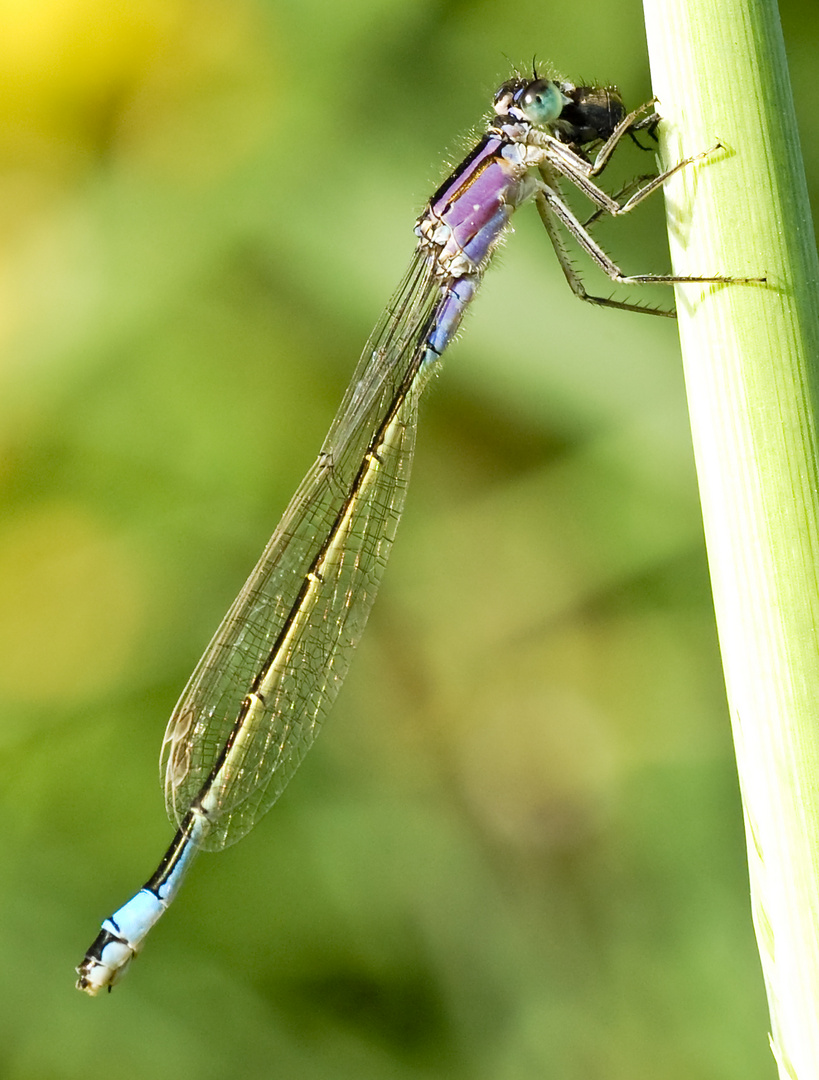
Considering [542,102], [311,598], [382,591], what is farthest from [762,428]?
[382,591]

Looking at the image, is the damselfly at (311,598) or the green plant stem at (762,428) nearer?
the green plant stem at (762,428)

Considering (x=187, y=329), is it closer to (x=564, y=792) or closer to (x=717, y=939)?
(x=564, y=792)

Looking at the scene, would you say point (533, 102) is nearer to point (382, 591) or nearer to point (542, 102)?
point (542, 102)

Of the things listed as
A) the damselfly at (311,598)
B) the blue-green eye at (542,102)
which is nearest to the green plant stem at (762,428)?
the blue-green eye at (542,102)

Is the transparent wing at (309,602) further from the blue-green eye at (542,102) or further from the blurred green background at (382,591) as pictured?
the blue-green eye at (542,102)

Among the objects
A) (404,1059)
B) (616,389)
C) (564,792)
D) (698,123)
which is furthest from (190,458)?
(698,123)

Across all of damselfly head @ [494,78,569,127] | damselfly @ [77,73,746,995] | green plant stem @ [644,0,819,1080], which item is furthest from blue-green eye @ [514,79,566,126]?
green plant stem @ [644,0,819,1080]
